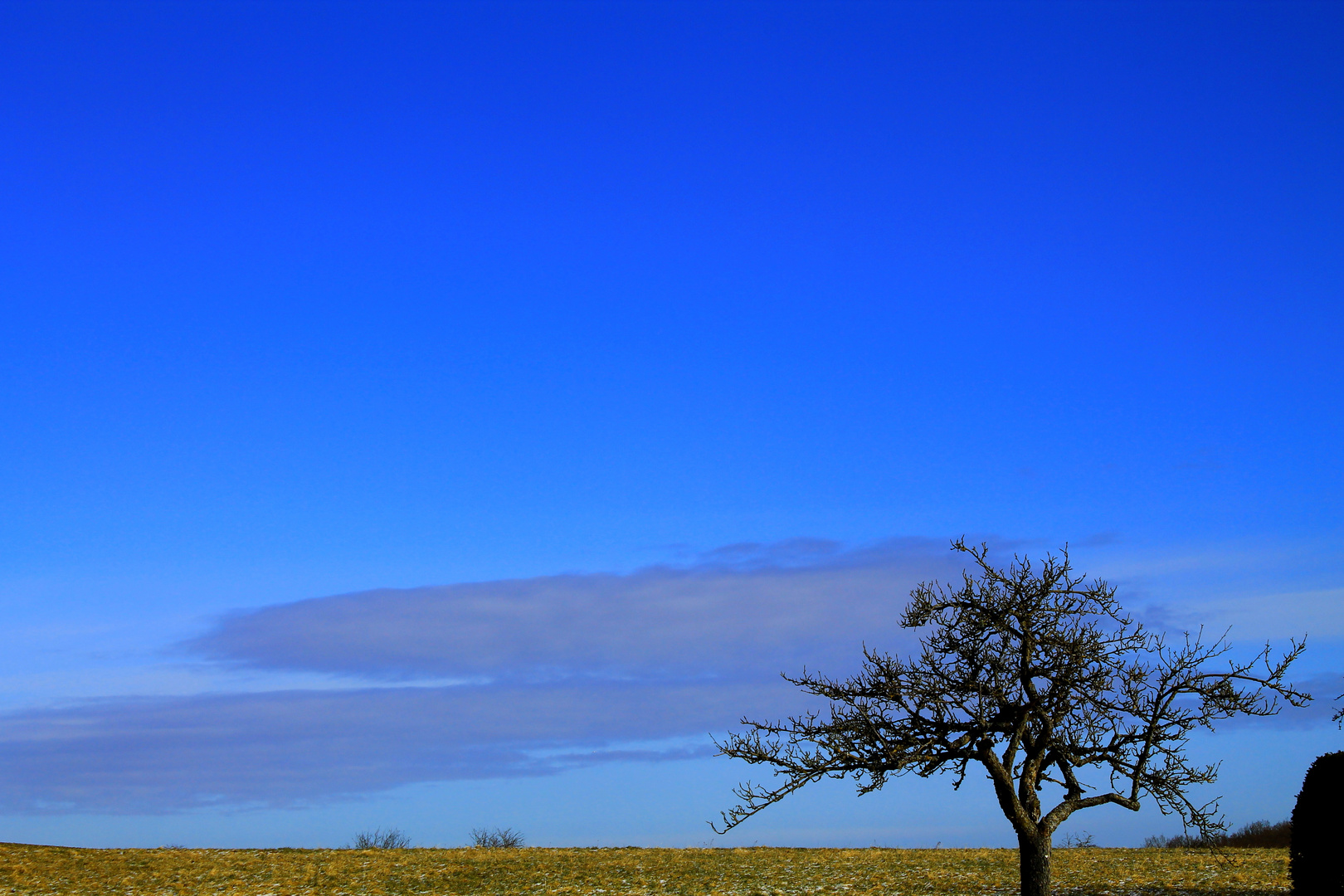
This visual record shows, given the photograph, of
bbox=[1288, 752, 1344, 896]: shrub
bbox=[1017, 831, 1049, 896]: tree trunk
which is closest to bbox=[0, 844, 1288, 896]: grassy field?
bbox=[1288, 752, 1344, 896]: shrub

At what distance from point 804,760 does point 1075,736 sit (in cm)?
631

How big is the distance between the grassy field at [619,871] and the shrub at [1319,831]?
12.7 ft

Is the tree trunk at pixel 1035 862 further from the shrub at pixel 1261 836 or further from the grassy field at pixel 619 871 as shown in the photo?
the shrub at pixel 1261 836

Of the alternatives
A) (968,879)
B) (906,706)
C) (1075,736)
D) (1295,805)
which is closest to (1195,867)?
(968,879)

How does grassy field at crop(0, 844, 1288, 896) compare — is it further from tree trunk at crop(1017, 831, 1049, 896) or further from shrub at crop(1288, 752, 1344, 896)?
tree trunk at crop(1017, 831, 1049, 896)

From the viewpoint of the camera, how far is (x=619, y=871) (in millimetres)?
36531

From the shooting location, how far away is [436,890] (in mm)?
33344

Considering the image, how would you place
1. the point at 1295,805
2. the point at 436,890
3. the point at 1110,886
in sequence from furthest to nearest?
the point at 436,890 < the point at 1110,886 < the point at 1295,805

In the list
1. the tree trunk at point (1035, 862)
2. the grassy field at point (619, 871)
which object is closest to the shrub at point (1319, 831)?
the grassy field at point (619, 871)

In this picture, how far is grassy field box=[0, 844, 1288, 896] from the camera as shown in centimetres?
3219

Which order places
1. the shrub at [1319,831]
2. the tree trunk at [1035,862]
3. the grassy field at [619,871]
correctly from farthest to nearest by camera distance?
the grassy field at [619,871] < the shrub at [1319,831] < the tree trunk at [1035,862]

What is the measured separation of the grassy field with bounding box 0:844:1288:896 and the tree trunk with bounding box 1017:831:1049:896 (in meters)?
7.56

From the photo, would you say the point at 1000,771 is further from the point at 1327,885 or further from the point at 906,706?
the point at 1327,885

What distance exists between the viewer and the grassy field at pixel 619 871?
32.2 metres
